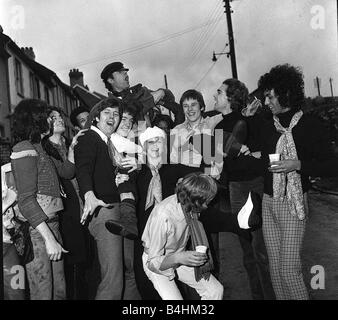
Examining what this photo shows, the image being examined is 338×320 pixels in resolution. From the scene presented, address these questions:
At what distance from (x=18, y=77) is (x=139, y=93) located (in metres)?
1.03

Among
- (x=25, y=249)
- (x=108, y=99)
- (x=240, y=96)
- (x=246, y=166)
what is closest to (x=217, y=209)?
(x=246, y=166)

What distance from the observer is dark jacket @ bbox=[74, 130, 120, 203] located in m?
2.59

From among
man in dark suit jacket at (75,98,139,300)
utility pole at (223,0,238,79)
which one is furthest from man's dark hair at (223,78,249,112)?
man in dark suit jacket at (75,98,139,300)

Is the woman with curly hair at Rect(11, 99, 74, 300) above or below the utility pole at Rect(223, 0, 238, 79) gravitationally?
below

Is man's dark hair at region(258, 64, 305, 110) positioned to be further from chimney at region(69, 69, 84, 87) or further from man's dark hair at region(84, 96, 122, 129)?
chimney at region(69, 69, 84, 87)

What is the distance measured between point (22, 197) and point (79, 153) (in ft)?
1.49

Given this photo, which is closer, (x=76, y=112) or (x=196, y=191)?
(x=196, y=191)

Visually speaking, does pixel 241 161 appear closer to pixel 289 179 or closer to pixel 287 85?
pixel 289 179

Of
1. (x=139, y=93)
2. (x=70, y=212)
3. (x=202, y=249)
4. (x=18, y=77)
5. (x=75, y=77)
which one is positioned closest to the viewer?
(x=202, y=249)

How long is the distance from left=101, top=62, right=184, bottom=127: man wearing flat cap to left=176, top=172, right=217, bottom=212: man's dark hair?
29.7 inches

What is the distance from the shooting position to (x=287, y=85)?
2684mm

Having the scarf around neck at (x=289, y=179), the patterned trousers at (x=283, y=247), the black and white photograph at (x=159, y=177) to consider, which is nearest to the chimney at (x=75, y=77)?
the black and white photograph at (x=159, y=177)

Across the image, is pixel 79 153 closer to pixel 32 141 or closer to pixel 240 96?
pixel 32 141

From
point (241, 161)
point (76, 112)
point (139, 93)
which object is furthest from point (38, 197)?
point (241, 161)
